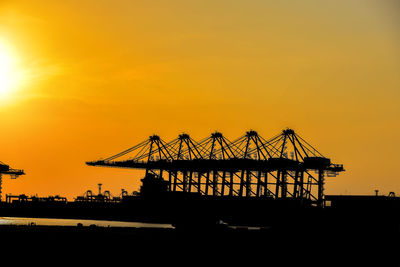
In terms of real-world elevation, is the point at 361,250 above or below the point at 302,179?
below

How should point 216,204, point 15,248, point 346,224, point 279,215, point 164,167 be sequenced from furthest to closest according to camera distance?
1. point 164,167
2. point 216,204
3. point 279,215
4. point 346,224
5. point 15,248

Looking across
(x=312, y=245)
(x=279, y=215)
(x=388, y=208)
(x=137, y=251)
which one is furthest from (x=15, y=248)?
(x=279, y=215)

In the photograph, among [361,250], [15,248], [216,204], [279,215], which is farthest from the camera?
[216,204]

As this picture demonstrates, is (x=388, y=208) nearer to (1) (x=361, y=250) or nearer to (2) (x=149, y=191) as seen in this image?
(1) (x=361, y=250)

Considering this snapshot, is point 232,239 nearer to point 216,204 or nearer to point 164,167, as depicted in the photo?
point 216,204

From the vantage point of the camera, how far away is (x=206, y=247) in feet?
219

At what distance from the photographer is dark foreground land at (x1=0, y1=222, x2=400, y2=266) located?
59500mm

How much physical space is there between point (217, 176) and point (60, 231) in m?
116

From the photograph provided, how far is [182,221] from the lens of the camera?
79.3 metres

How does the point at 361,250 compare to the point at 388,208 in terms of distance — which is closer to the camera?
the point at 361,250

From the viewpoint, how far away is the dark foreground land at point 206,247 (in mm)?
59500

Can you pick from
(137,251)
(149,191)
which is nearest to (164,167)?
(149,191)

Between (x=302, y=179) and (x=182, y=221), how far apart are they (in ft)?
Result: 304

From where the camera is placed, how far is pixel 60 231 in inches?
3228
